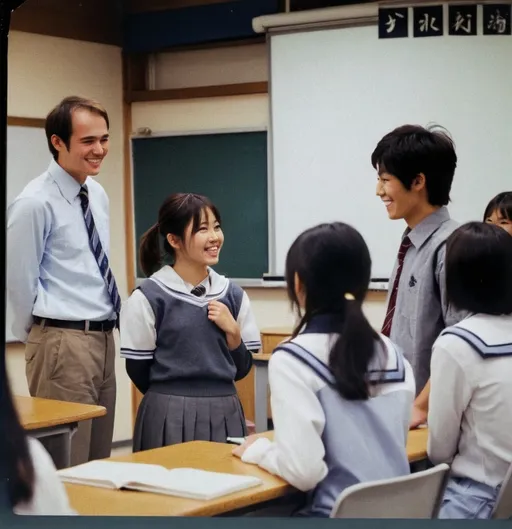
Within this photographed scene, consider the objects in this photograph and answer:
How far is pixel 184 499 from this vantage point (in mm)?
2236

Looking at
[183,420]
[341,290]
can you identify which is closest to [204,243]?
[183,420]

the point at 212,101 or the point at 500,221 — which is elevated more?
the point at 212,101

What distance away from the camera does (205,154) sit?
3008 mm

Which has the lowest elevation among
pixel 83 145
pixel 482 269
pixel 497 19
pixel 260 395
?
pixel 260 395

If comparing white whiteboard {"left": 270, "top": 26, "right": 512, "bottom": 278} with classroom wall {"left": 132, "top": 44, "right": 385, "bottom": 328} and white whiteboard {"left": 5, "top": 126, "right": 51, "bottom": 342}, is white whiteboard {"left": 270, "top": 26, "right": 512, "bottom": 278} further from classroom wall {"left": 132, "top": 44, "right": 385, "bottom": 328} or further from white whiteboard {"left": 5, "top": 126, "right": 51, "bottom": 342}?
white whiteboard {"left": 5, "top": 126, "right": 51, "bottom": 342}

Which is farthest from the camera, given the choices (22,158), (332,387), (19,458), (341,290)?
(22,158)

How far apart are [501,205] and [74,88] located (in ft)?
4.11

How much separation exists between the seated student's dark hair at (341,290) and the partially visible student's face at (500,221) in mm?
434

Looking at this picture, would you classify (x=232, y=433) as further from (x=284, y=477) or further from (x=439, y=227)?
(x=439, y=227)

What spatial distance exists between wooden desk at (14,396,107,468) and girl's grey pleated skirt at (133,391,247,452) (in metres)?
0.14

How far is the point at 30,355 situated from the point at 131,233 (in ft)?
1.51

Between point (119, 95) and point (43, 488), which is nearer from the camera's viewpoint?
point (43, 488)

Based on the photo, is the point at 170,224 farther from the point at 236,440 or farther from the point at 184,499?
the point at 184,499

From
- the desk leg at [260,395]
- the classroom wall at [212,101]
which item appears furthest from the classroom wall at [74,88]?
the desk leg at [260,395]
